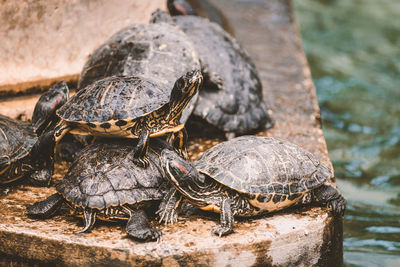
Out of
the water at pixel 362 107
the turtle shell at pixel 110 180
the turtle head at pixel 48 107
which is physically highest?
the turtle head at pixel 48 107

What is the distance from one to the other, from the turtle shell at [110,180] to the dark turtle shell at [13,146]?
55 cm

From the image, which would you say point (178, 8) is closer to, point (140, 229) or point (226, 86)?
point (226, 86)

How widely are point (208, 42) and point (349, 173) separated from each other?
252cm

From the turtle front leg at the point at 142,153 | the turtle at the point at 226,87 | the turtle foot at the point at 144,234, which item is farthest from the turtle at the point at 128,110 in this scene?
the turtle at the point at 226,87

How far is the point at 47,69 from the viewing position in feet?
15.3

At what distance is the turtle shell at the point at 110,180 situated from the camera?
2.93 m

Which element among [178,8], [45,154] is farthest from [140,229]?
[178,8]

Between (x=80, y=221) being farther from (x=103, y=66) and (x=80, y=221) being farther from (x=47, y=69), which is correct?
(x=47, y=69)

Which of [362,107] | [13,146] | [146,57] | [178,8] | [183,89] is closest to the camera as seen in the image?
[183,89]

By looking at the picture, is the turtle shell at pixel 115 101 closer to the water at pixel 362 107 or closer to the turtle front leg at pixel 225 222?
the turtle front leg at pixel 225 222

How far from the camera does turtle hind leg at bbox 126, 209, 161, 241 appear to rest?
109 inches

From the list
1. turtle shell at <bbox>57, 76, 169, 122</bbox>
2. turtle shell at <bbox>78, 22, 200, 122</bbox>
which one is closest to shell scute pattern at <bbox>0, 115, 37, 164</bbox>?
turtle shell at <bbox>57, 76, 169, 122</bbox>

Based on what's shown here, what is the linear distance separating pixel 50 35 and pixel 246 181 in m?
2.65

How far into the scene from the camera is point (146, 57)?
13.6 ft
